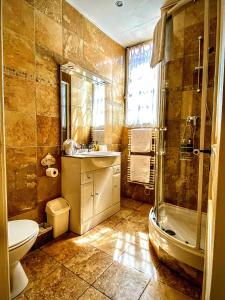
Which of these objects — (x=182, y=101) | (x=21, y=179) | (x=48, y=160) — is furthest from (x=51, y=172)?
(x=182, y=101)

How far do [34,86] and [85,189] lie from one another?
1.26 meters

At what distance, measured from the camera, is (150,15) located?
7.23 ft

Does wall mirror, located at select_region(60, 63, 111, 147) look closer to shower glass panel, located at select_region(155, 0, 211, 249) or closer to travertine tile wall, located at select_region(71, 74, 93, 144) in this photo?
travertine tile wall, located at select_region(71, 74, 93, 144)

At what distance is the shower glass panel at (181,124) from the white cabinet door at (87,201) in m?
0.79

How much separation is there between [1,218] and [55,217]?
1401mm

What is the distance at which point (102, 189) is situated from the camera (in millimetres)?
2213

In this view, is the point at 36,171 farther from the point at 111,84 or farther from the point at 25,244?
the point at 111,84

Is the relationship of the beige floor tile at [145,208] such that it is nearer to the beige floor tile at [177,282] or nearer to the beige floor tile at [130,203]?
the beige floor tile at [130,203]

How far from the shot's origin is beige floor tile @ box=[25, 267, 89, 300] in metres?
1.17

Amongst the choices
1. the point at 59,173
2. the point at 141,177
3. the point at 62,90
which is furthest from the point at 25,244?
the point at 141,177

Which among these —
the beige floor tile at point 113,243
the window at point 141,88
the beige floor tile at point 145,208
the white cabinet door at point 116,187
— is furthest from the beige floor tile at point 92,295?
the window at point 141,88

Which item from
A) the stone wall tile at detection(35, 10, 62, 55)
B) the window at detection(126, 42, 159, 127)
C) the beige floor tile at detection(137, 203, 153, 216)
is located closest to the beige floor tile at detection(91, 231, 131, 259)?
the beige floor tile at detection(137, 203, 153, 216)

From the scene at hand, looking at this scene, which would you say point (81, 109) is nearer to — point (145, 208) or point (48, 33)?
point (48, 33)

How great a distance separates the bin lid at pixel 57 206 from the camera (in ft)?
5.93
